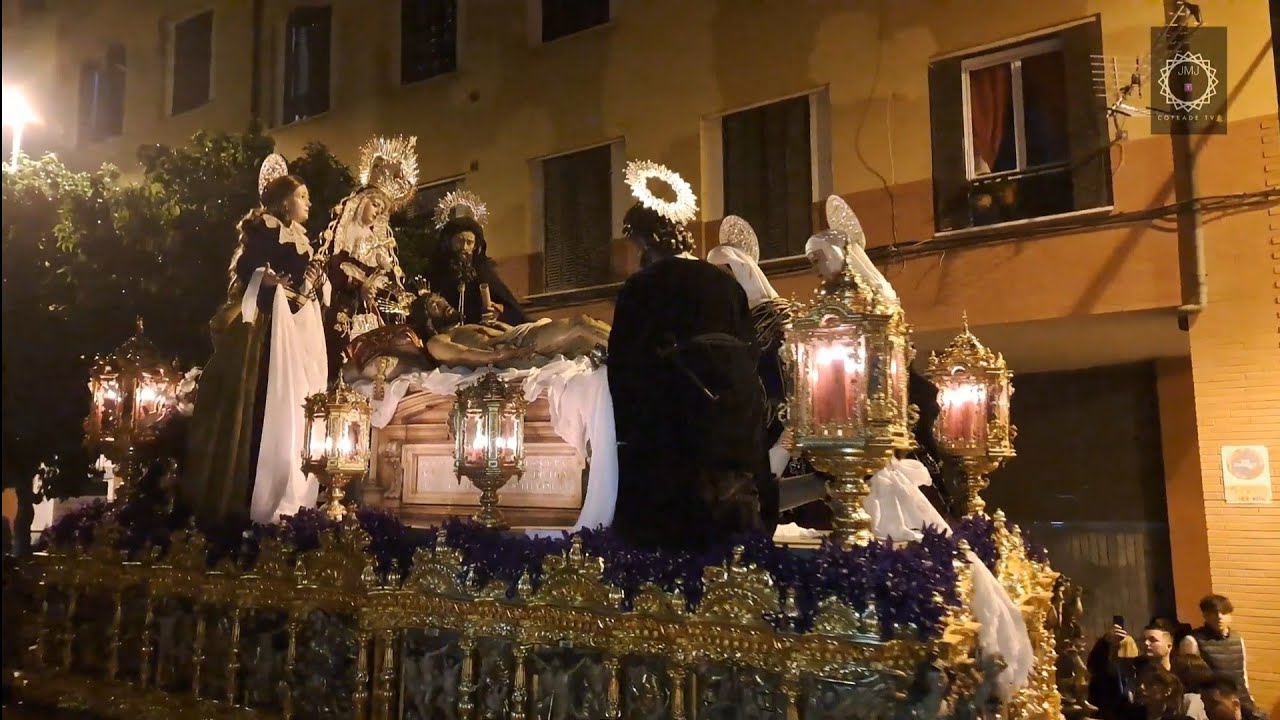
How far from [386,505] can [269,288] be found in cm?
160

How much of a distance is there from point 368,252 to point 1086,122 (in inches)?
234

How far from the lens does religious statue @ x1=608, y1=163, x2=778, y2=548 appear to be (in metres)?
3.84

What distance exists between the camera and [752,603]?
3.32 metres

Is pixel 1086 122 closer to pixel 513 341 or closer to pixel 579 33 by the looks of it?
pixel 513 341

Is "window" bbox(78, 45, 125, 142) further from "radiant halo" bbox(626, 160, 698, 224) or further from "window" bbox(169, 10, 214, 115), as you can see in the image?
"radiant halo" bbox(626, 160, 698, 224)

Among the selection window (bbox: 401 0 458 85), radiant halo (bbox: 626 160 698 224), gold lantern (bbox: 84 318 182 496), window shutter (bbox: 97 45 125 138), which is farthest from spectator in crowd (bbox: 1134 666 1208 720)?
window shutter (bbox: 97 45 125 138)

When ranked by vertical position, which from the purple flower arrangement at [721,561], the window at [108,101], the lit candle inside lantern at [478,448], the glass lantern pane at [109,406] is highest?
the window at [108,101]

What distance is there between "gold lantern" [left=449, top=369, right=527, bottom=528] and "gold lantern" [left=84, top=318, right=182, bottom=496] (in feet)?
9.70

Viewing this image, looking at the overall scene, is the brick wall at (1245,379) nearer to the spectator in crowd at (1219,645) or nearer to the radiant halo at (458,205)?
the spectator in crowd at (1219,645)

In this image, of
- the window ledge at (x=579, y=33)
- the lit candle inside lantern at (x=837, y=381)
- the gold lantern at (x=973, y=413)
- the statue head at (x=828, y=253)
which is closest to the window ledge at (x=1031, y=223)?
the gold lantern at (x=973, y=413)

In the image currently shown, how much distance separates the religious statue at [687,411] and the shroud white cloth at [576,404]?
202mm

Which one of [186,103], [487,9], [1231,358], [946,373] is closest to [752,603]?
[946,373]

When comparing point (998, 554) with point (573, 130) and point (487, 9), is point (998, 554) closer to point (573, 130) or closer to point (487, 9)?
point (573, 130)

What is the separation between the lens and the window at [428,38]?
1165cm
